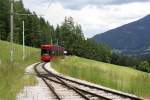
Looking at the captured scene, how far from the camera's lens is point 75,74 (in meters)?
36.2

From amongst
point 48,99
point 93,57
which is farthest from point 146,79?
point 93,57

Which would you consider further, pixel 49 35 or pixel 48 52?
pixel 49 35

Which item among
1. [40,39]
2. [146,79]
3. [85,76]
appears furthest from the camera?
[40,39]

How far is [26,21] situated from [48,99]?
149976 millimetres

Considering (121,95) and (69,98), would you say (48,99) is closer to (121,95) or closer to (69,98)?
(69,98)

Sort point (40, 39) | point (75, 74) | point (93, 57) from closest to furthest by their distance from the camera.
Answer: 1. point (75, 74)
2. point (40, 39)
3. point (93, 57)

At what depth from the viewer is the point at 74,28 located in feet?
632

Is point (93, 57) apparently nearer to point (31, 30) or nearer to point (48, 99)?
point (31, 30)

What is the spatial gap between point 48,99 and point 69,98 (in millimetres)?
824

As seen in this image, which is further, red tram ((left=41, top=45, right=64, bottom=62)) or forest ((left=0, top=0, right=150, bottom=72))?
forest ((left=0, top=0, right=150, bottom=72))

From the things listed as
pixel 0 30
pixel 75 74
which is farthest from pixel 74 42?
pixel 75 74

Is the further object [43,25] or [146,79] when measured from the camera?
[43,25]

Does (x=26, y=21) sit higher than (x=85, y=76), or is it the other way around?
(x=26, y=21)

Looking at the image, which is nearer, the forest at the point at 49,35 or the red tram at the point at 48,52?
the red tram at the point at 48,52
